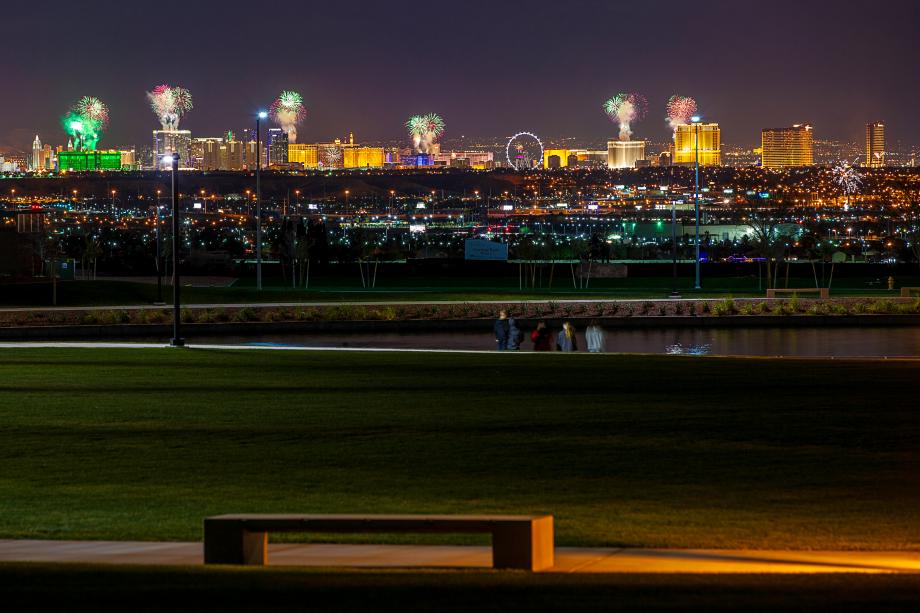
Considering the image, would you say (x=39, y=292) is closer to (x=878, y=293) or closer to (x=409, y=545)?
(x=878, y=293)

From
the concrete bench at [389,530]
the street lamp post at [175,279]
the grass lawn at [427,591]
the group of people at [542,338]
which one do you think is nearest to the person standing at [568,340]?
the group of people at [542,338]

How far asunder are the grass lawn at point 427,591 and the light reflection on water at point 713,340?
25.2 meters

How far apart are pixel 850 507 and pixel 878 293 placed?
49328 mm

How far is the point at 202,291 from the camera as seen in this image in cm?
5372

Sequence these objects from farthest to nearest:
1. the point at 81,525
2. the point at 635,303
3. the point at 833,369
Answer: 1. the point at 635,303
2. the point at 833,369
3. the point at 81,525

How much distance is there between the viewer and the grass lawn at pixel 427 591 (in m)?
6.58

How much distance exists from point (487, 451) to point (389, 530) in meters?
5.89

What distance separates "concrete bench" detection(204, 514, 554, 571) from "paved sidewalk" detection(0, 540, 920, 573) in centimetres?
21

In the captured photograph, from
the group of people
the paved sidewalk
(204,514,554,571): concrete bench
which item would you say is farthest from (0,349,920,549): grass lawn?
the group of people

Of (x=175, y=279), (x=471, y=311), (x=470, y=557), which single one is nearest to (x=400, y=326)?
(x=471, y=311)

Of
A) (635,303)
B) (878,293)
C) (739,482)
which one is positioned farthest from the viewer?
(878,293)

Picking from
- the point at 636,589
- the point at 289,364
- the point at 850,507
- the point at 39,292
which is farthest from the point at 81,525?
the point at 39,292

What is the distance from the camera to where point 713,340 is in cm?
3750

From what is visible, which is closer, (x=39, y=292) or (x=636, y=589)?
(x=636, y=589)
